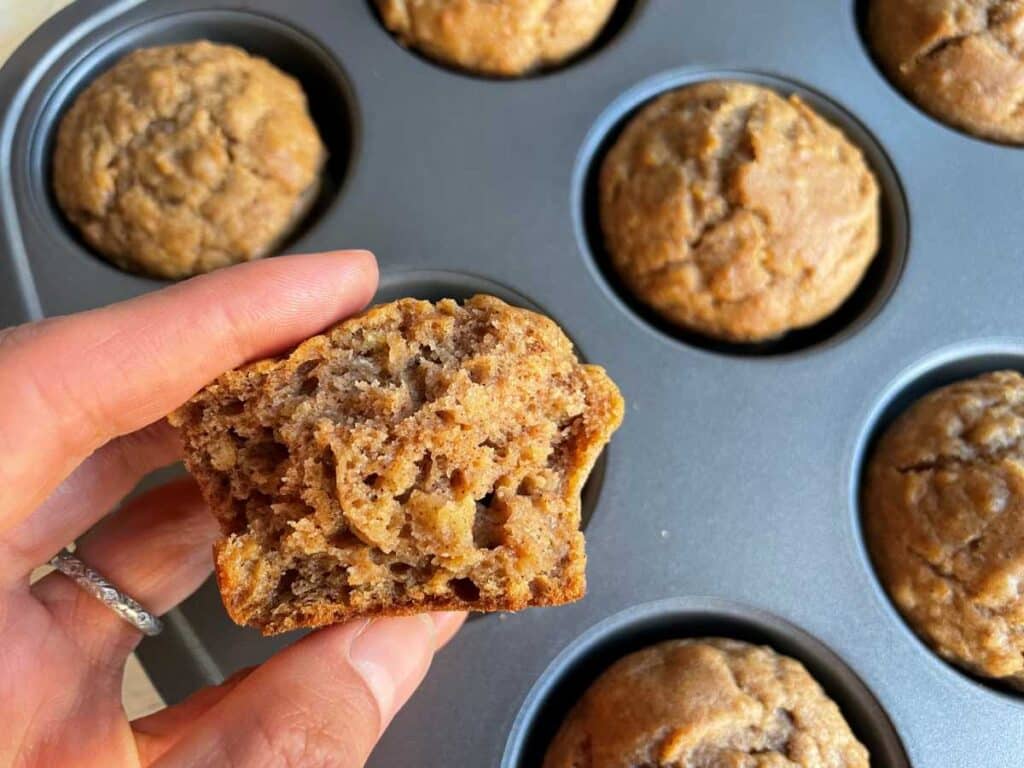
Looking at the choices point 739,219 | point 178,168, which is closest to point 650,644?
point 739,219

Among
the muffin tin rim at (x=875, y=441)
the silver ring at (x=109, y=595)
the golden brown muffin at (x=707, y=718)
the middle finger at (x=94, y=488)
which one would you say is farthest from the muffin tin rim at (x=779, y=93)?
the silver ring at (x=109, y=595)

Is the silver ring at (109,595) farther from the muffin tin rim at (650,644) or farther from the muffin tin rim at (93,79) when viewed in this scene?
the muffin tin rim at (650,644)

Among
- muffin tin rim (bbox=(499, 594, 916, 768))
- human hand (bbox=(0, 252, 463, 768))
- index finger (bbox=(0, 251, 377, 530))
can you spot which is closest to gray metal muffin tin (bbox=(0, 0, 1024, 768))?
muffin tin rim (bbox=(499, 594, 916, 768))

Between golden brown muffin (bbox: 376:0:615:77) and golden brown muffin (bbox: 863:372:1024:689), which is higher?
golden brown muffin (bbox: 376:0:615:77)

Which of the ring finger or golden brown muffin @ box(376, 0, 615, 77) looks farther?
golden brown muffin @ box(376, 0, 615, 77)

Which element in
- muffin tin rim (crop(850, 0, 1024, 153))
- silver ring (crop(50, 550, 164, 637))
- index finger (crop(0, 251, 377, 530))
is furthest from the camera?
muffin tin rim (crop(850, 0, 1024, 153))

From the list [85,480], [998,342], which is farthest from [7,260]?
[998,342]

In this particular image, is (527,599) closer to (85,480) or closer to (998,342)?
(85,480)

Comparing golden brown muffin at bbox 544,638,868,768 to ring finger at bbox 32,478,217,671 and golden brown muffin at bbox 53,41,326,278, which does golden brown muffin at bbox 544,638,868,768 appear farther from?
golden brown muffin at bbox 53,41,326,278
